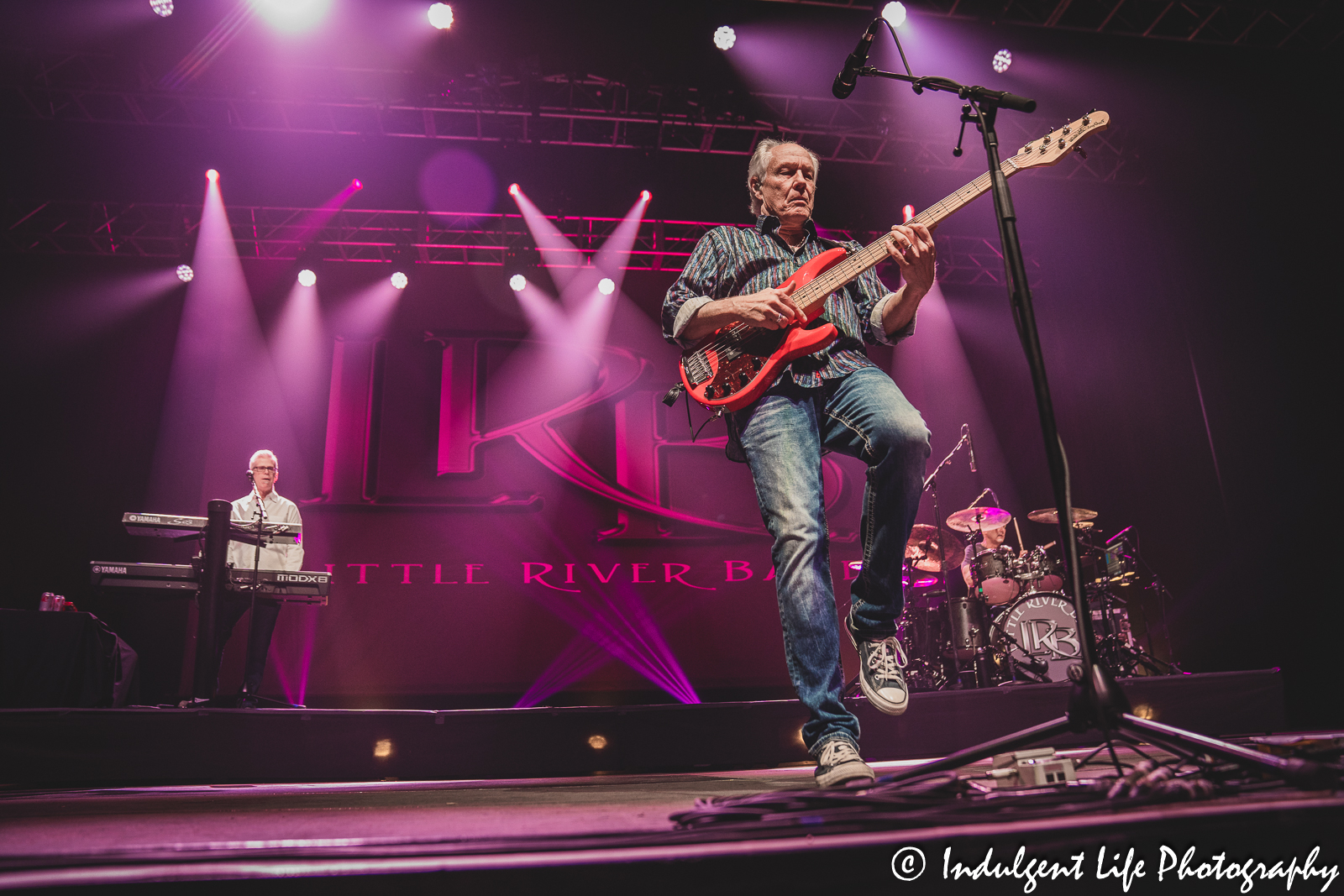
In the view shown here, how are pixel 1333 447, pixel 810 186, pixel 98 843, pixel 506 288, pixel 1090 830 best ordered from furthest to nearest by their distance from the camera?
pixel 506 288
pixel 1333 447
pixel 810 186
pixel 98 843
pixel 1090 830

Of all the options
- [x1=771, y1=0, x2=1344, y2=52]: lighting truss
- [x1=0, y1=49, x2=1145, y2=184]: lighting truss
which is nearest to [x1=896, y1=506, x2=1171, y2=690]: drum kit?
[x1=0, y1=49, x2=1145, y2=184]: lighting truss

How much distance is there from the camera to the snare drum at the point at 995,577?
20.9ft

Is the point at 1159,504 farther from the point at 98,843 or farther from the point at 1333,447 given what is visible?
the point at 98,843

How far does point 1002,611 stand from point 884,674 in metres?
4.84

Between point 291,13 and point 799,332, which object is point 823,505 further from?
point 291,13

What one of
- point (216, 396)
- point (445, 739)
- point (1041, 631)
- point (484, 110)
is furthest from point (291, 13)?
point (1041, 631)

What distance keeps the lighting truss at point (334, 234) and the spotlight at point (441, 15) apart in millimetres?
2115

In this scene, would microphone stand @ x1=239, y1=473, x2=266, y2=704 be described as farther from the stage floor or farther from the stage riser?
the stage floor

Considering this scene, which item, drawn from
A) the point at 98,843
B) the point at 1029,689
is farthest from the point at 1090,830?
the point at 1029,689

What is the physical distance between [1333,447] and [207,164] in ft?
33.1

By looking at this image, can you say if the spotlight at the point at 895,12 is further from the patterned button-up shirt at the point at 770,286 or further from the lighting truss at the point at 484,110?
the patterned button-up shirt at the point at 770,286

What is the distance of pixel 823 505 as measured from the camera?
6.87 feet

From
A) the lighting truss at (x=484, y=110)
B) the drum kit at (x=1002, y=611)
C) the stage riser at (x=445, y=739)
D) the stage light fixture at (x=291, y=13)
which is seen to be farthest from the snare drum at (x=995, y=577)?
the stage light fixture at (x=291, y=13)

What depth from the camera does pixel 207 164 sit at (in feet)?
24.1
